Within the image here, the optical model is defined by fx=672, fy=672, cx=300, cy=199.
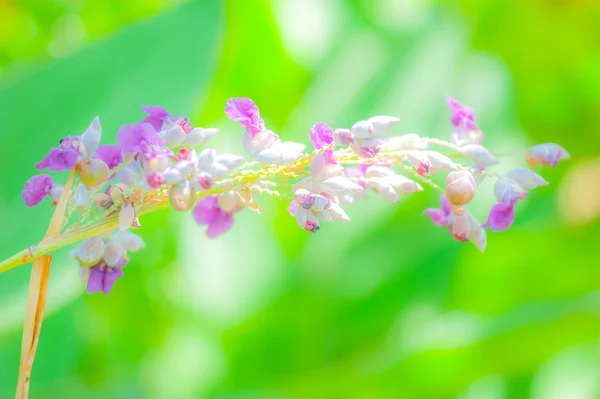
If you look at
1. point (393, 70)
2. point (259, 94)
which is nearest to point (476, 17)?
point (393, 70)

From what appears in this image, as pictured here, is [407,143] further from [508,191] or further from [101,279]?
[101,279]

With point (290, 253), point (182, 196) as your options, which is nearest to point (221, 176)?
point (182, 196)

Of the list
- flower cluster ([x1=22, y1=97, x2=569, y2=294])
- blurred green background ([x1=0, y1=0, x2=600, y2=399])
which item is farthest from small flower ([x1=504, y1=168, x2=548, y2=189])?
blurred green background ([x1=0, y1=0, x2=600, y2=399])

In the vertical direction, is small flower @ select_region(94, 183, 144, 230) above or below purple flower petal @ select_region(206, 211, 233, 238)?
below

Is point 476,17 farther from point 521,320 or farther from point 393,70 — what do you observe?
point 521,320

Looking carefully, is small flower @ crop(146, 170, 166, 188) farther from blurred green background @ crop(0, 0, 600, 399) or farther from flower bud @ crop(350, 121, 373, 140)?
blurred green background @ crop(0, 0, 600, 399)
